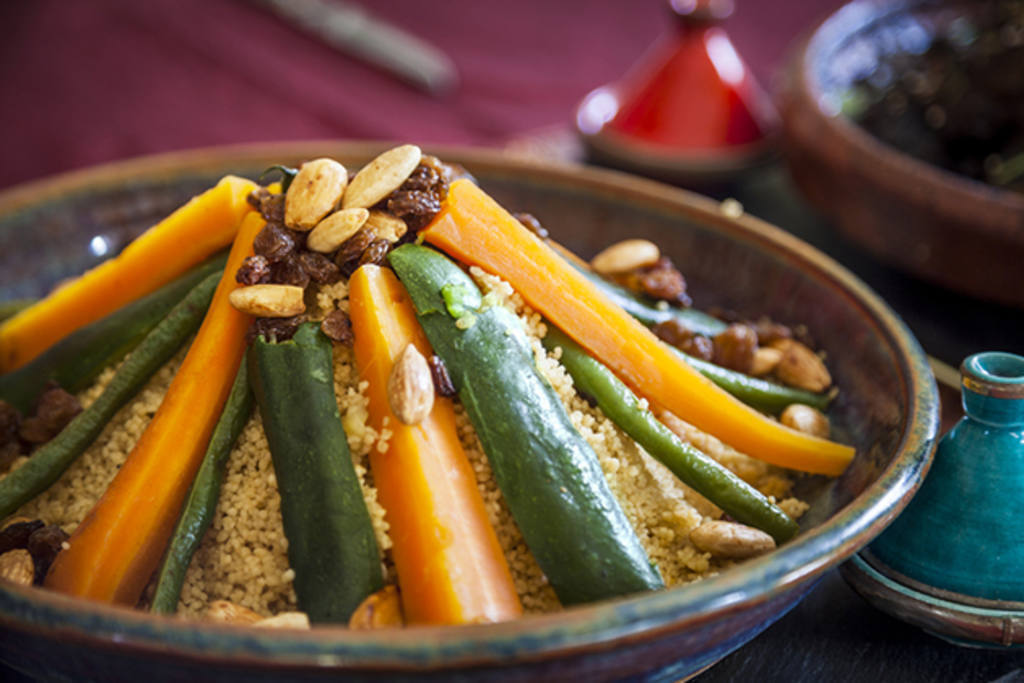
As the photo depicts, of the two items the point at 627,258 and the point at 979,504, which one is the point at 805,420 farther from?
the point at 627,258

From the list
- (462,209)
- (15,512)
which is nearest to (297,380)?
(462,209)

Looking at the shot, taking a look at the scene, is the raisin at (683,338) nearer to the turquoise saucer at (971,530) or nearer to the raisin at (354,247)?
the turquoise saucer at (971,530)

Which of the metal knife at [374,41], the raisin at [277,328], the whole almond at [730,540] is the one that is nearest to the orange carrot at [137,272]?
the raisin at [277,328]

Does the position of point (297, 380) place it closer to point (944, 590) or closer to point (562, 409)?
point (562, 409)

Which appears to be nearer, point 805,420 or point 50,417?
point 50,417

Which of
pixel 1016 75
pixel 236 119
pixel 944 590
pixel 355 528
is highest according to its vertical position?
pixel 236 119

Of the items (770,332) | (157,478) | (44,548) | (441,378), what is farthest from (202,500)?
(770,332)
